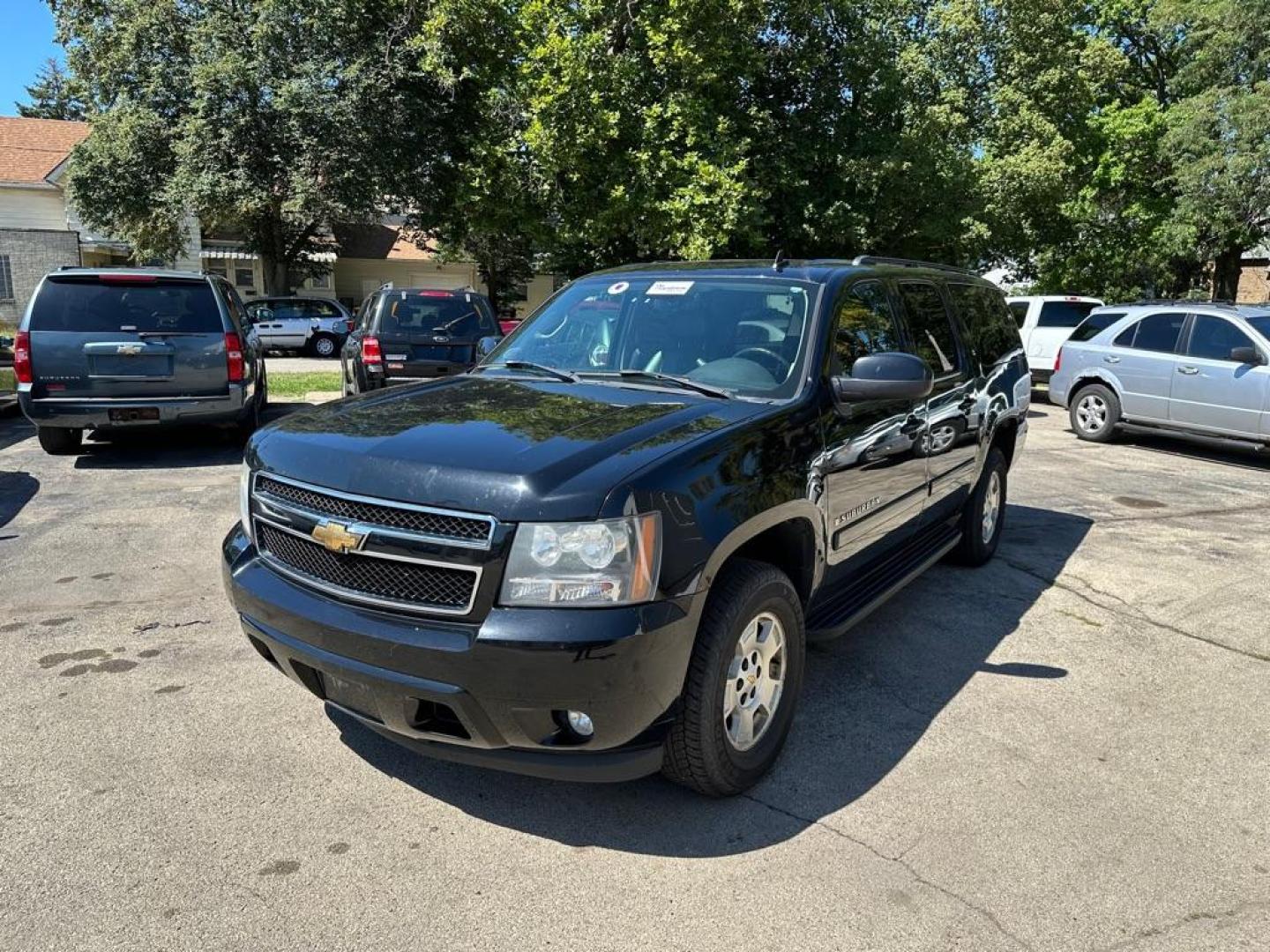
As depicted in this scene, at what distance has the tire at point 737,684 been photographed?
2.83 metres

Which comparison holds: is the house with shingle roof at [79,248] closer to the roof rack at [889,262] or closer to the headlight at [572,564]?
the roof rack at [889,262]

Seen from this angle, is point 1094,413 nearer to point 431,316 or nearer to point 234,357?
point 431,316

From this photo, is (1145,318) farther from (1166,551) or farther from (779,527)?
(779,527)

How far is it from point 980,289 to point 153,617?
212 inches

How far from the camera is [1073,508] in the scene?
26.2ft

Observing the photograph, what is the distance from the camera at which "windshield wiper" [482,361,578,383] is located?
398 centimetres

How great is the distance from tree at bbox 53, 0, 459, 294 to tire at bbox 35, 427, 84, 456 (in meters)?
13.8

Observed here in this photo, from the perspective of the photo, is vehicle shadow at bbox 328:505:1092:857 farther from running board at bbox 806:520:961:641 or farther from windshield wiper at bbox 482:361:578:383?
windshield wiper at bbox 482:361:578:383

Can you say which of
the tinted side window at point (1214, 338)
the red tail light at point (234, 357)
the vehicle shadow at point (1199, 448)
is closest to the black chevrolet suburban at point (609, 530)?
the red tail light at point (234, 357)

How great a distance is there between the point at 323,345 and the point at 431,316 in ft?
51.8

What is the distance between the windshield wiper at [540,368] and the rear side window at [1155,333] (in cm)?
981

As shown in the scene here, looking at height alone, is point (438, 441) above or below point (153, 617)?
above

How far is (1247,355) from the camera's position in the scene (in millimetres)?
9867

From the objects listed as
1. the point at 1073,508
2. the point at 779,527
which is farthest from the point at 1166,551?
the point at 779,527
